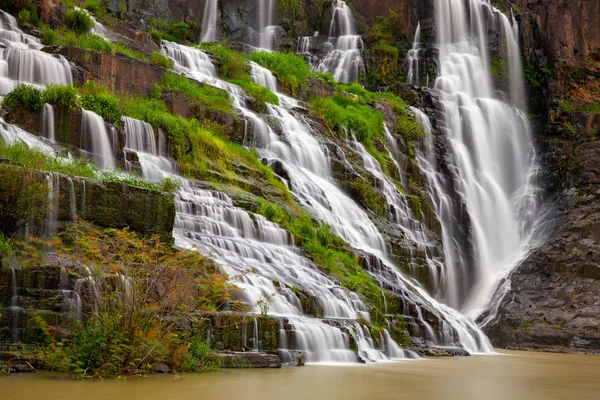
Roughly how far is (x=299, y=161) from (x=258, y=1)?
24.8m

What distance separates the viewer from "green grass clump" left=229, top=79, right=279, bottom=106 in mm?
27281

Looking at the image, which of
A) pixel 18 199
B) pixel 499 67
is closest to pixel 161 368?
pixel 18 199

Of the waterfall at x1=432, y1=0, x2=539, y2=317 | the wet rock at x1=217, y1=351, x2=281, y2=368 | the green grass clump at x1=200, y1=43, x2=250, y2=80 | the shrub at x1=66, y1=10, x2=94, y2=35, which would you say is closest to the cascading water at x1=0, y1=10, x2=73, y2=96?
the shrub at x1=66, y1=10, x2=94, y2=35

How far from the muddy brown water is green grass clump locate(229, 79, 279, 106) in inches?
661

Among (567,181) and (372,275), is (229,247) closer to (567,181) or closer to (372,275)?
(372,275)

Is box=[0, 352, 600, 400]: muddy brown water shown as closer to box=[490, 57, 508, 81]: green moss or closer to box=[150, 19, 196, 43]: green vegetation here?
box=[490, 57, 508, 81]: green moss

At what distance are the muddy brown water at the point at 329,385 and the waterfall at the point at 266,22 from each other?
3407cm

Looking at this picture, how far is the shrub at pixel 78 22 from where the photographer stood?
2642cm

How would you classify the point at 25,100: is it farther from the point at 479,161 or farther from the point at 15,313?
the point at 479,161

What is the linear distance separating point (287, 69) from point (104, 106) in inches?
557

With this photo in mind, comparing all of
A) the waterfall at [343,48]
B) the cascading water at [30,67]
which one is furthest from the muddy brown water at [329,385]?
the waterfall at [343,48]

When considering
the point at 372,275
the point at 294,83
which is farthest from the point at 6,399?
the point at 294,83

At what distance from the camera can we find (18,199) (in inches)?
431

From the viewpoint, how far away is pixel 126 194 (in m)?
13.0
